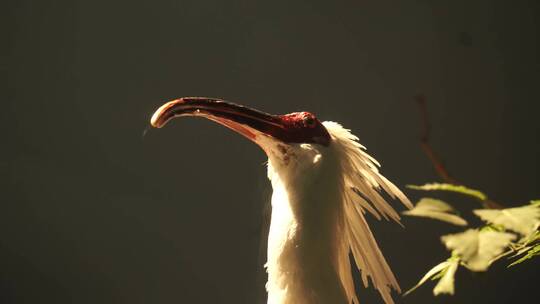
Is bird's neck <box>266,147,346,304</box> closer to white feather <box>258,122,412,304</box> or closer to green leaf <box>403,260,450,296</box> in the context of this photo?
white feather <box>258,122,412,304</box>

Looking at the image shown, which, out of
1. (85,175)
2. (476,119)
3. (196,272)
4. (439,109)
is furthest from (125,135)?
(476,119)

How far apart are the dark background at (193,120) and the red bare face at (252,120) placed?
1329mm

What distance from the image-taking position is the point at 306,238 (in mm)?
1065

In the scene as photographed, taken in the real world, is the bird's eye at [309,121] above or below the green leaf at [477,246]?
above

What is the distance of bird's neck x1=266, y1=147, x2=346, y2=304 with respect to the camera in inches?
41.4

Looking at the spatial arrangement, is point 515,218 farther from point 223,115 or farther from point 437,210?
point 223,115

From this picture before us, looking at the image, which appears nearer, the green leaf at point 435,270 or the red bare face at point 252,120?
the green leaf at point 435,270

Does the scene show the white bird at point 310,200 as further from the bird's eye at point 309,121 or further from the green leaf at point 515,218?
the green leaf at point 515,218

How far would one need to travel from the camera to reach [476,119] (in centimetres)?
255

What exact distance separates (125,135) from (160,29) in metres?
0.50

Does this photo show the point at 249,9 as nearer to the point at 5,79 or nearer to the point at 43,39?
the point at 43,39

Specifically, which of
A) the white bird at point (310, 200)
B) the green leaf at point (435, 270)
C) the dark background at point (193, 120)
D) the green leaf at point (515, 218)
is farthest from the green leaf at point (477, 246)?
the dark background at point (193, 120)

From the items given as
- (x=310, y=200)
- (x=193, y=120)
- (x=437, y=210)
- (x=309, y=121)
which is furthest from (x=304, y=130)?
(x=193, y=120)

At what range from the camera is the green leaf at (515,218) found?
0.45 m
